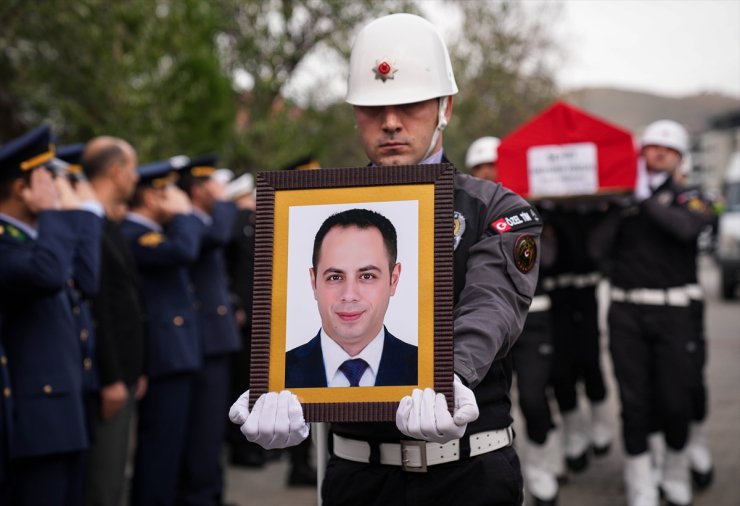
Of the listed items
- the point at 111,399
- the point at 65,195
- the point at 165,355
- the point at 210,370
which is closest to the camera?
the point at 65,195

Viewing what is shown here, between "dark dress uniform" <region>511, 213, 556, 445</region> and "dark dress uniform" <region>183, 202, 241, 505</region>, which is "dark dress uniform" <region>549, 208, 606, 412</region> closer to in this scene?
"dark dress uniform" <region>511, 213, 556, 445</region>

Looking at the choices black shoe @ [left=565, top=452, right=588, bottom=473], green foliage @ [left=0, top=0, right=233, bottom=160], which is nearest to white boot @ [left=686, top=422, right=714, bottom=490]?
black shoe @ [left=565, top=452, right=588, bottom=473]

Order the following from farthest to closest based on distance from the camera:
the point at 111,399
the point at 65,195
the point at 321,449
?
the point at 111,399 → the point at 65,195 → the point at 321,449

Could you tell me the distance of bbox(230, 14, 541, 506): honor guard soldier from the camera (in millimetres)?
2666

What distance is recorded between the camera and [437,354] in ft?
7.38

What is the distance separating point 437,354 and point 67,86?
8.43m

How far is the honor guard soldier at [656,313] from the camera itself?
6.19 metres

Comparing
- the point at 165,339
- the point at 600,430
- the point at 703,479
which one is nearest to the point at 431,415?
the point at 165,339

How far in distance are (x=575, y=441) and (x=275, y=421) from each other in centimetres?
572

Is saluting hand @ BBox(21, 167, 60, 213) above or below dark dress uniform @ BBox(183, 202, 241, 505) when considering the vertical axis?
above

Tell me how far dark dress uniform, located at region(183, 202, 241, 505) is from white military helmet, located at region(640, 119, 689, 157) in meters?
3.13

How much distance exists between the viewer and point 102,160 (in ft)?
18.4

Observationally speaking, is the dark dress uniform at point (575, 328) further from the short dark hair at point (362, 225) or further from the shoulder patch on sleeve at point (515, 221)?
the short dark hair at point (362, 225)

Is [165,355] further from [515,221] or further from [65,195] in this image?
[515,221]
